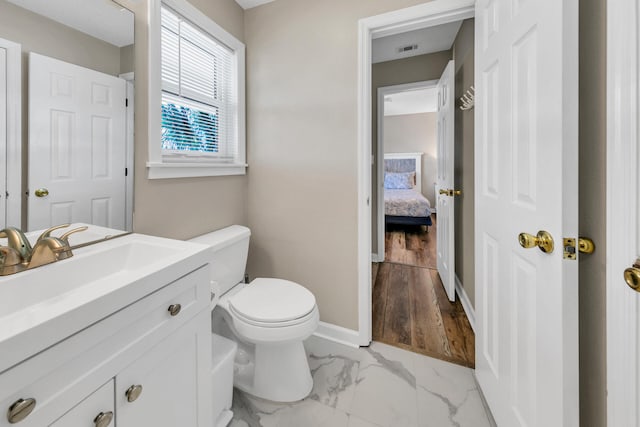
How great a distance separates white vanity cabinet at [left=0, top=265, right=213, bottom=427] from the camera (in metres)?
0.59

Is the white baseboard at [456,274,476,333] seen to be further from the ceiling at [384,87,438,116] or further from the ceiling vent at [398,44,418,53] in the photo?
the ceiling at [384,87,438,116]

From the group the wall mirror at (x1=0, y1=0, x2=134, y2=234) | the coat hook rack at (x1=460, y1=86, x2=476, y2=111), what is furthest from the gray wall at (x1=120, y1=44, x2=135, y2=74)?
the coat hook rack at (x1=460, y1=86, x2=476, y2=111)

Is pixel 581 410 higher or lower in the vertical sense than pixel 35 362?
lower

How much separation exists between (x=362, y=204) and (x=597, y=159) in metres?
1.18

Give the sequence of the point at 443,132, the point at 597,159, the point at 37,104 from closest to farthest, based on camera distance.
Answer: the point at 597,159
the point at 37,104
the point at 443,132

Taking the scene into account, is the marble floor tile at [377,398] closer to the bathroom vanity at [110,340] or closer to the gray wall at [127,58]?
the bathroom vanity at [110,340]

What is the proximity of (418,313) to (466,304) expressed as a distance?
0.38 metres

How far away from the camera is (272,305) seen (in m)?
1.42

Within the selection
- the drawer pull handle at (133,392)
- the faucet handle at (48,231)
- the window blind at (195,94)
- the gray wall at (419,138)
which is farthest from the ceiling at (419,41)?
the gray wall at (419,138)

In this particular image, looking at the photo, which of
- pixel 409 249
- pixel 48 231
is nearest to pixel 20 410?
pixel 48 231

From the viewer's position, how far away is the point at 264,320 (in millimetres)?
1311

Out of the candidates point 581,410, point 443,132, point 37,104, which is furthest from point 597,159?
point 443,132

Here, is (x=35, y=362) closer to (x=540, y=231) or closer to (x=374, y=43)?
(x=540, y=231)
